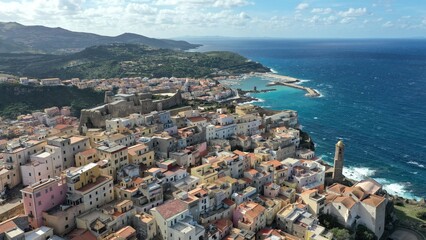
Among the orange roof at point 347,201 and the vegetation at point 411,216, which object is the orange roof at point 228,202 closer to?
the orange roof at point 347,201

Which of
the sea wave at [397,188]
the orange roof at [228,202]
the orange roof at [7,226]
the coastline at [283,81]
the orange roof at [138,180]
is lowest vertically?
the sea wave at [397,188]

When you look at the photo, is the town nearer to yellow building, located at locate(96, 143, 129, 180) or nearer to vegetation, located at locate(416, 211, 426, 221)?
yellow building, located at locate(96, 143, 129, 180)

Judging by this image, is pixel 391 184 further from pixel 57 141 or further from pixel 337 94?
pixel 337 94

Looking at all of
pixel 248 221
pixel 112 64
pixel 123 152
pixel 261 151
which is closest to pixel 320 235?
pixel 248 221

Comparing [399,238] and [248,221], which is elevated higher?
[248,221]

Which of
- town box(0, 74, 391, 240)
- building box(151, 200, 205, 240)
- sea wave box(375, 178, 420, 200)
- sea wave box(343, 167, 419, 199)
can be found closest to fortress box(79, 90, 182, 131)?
town box(0, 74, 391, 240)

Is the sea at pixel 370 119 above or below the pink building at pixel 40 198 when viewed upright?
below

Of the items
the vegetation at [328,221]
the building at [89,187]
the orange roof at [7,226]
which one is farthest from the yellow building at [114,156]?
the vegetation at [328,221]
